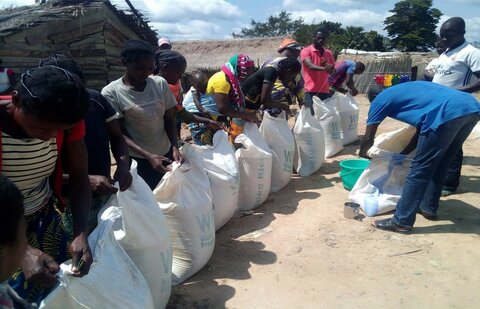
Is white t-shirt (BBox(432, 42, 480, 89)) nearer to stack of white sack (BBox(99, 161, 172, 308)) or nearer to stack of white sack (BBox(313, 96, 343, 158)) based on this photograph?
stack of white sack (BBox(313, 96, 343, 158))

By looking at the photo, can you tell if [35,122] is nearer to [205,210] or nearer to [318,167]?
[205,210]

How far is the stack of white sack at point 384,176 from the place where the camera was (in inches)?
141

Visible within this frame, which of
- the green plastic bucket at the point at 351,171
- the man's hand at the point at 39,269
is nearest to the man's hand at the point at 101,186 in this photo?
the man's hand at the point at 39,269

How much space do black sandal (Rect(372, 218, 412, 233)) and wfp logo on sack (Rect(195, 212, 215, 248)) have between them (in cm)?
150

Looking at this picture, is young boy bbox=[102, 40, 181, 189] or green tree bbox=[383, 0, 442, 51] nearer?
young boy bbox=[102, 40, 181, 189]

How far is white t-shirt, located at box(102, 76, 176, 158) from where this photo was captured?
8.20 ft

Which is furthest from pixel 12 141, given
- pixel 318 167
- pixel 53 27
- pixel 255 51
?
pixel 255 51

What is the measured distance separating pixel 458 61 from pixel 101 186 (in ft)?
11.9

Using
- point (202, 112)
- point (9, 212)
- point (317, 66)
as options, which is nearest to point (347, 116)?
point (317, 66)

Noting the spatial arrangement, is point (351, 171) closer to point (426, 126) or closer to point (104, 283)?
point (426, 126)

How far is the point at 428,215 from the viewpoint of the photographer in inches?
136

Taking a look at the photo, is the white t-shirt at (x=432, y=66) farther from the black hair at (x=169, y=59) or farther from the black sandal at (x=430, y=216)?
the black hair at (x=169, y=59)

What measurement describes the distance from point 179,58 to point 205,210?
48.9 inches

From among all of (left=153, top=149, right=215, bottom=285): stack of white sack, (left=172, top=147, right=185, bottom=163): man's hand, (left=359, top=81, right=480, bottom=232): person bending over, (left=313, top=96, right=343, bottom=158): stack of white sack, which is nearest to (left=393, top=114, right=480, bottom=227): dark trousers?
(left=359, top=81, right=480, bottom=232): person bending over
